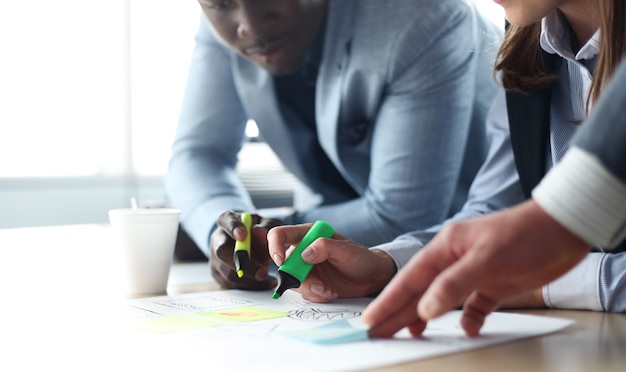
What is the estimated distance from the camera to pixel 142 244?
1130mm

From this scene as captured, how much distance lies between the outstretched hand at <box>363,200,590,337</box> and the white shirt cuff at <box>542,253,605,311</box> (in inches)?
13.6

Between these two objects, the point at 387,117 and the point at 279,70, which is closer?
the point at 387,117

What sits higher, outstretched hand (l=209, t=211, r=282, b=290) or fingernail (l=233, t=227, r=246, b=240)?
fingernail (l=233, t=227, r=246, b=240)

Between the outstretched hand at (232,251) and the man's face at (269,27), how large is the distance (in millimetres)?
604

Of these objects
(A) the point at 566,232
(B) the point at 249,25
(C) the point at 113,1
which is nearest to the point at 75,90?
(C) the point at 113,1

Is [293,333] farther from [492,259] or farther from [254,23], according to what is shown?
[254,23]

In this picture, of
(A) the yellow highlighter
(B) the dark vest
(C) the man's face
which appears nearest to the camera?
(A) the yellow highlighter

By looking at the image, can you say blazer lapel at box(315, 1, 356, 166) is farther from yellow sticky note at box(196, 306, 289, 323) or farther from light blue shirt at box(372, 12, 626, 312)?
yellow sticky note at box(196, 306, 289, 323)

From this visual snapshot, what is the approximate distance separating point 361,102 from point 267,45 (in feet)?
0.84

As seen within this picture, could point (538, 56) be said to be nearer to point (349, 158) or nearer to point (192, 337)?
point (349, 158)

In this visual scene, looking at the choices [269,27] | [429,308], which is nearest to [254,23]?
[269,27]

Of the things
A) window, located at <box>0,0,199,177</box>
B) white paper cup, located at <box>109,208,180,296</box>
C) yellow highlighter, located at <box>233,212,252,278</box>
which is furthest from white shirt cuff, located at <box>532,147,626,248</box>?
window, located at <box>0,0,199,177</box>

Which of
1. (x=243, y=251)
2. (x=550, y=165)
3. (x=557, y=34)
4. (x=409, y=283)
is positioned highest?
(x=557, y=34)

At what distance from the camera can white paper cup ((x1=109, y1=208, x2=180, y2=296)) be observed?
44.1 inches
